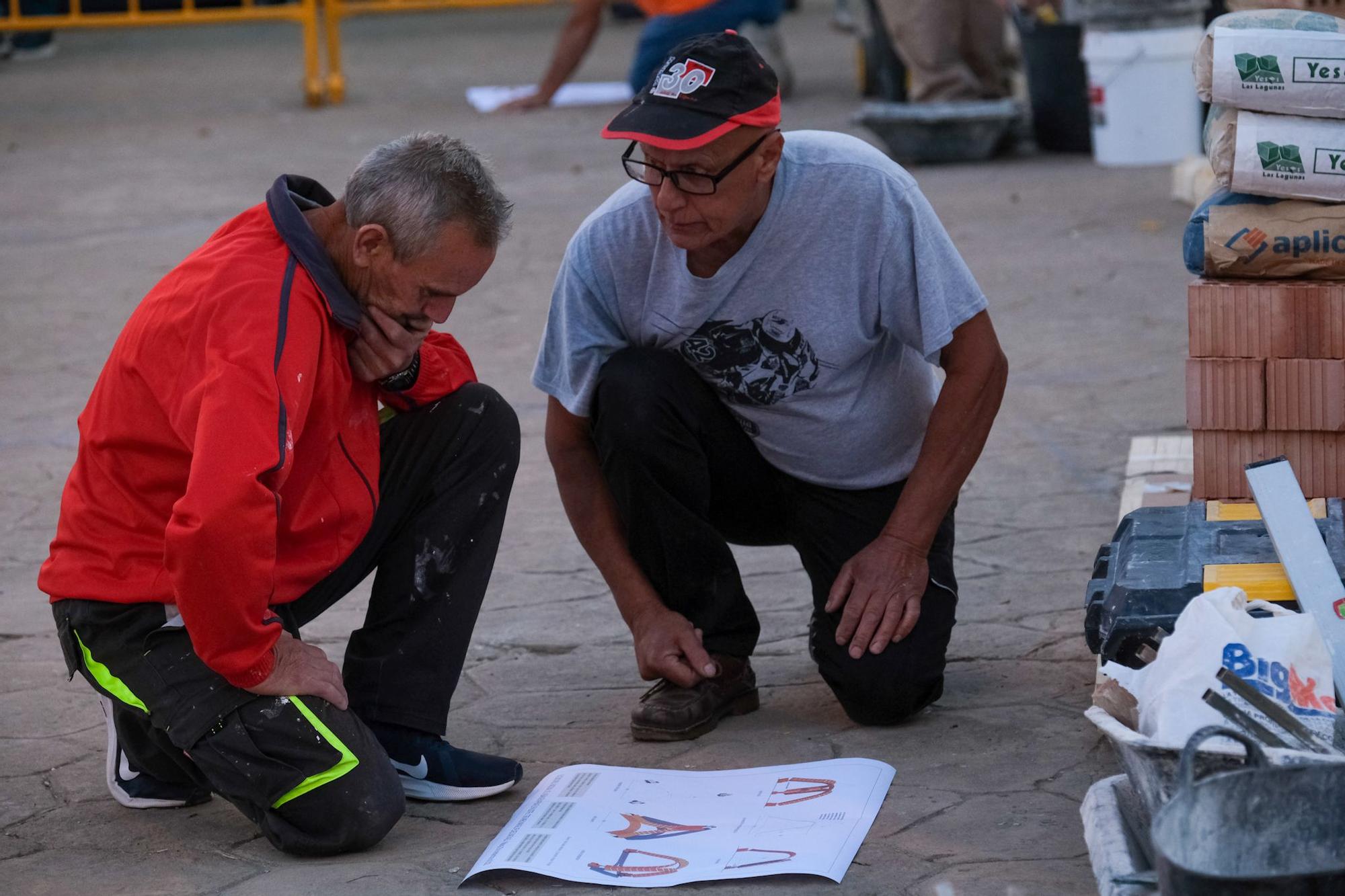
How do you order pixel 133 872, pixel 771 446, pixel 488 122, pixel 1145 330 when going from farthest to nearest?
pixel 488 122
pixel 1145 330
pixel 771 446
pixel 133 872

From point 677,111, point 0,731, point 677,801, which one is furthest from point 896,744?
point 0,731

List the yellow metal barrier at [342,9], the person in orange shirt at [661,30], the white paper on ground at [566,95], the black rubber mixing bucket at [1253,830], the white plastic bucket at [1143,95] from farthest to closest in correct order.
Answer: the yellow metal barrier at [342,9] → the white paper on ground at [566,95] → the person in orange shirt at [661,30] → the white plastic bucket at [1143,95] → the black rubber mixing bucket at [1253,830]

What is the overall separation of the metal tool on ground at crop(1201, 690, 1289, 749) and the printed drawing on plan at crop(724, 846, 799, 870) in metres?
0.58

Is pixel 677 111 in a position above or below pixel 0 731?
above

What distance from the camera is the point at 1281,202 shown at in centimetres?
258

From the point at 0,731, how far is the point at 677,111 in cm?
144

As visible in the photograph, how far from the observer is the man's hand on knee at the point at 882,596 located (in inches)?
98.5

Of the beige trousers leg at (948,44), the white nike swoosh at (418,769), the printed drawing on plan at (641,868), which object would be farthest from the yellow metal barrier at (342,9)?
the printed drawing on plan at (641,868)

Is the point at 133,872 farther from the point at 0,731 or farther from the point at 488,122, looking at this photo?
the point at 488,122

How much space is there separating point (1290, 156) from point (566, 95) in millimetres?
7826

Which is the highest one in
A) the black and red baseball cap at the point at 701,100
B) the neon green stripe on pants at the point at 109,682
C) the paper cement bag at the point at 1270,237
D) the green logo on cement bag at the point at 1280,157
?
the black and red baseball cap at the point at 701,100

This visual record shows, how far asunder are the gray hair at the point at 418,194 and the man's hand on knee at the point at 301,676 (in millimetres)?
525

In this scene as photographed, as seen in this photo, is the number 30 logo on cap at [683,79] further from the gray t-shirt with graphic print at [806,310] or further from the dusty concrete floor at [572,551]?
the dusty concrete floor at [572,551]

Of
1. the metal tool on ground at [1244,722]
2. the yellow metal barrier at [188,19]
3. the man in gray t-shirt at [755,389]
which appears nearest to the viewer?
the metal tool on ground at [1244,722]
